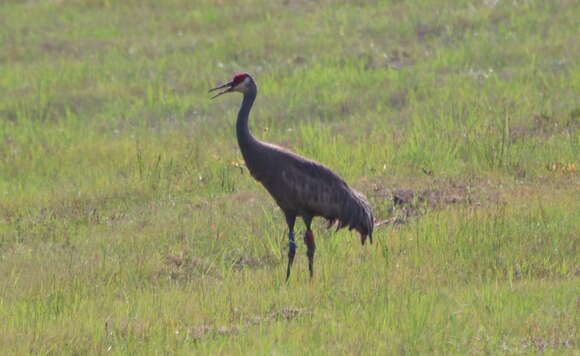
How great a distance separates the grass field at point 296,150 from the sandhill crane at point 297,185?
32 centimetres

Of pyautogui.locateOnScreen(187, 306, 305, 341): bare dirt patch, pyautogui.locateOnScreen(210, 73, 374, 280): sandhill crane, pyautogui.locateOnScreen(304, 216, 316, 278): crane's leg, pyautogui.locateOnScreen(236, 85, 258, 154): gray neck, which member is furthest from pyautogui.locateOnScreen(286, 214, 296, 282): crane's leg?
pyautogui.locateOnScreen(187, 306, 305, 341): bare dirt patch

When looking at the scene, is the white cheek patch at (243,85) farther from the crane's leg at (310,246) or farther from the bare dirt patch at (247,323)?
the bare dirt patch at (247,323)

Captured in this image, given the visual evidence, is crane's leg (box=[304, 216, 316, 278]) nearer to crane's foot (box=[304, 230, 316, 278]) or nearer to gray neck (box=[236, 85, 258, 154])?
crane's foot (box=[304, 230, 316, 278])

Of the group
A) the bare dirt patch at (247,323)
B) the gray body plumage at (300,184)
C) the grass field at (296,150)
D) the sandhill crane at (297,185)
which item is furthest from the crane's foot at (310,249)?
the bare dirt patch at (247,323)

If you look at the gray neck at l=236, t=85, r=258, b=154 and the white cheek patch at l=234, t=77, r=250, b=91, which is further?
the white cheek patch at l=234, t=77, r=250, b=91

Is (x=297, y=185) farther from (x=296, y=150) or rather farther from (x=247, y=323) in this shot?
(x=296, y=150)

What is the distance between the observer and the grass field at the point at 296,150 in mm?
7445

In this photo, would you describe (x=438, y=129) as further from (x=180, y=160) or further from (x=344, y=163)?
(x=180, y=160)

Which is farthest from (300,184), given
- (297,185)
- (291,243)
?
(291,243)

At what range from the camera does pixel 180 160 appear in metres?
12.4

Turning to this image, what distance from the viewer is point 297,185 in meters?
8.88

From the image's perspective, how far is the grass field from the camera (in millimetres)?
7445

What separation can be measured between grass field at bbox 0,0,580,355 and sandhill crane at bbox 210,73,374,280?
0.32m

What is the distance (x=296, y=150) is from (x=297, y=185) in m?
3.43
